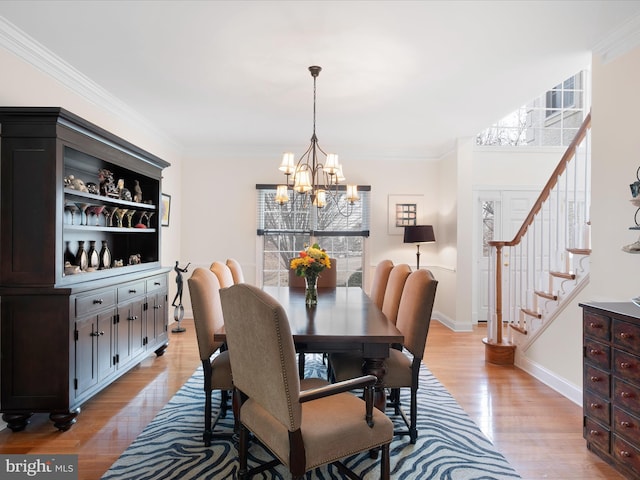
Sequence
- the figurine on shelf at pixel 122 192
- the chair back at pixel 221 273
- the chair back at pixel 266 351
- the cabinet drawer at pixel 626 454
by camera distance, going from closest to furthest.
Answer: the chair back at pixel 266 351 < the cabinet drawer at pixel 626 454 < the chair back at pixel 221 273 < the figurine on shelf at pixel 122 192

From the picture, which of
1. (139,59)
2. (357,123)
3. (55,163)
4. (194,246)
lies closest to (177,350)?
(194,246)

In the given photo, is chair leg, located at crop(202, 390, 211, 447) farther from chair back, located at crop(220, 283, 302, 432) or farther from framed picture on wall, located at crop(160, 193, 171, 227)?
framed picture on wall, located at crop(160, 193, 171, 227)

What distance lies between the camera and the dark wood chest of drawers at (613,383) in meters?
2.11

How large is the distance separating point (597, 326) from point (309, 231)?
432 centimetres

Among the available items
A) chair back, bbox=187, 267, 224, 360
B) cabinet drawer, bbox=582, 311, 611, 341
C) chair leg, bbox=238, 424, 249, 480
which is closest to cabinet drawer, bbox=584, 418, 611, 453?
cabinet drawer, bbox=582, 311, 611, 341

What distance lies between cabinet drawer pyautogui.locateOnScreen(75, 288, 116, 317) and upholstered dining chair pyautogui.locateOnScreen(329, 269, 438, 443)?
5.79 ft

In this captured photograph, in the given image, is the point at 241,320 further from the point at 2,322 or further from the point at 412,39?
the point at 412,39

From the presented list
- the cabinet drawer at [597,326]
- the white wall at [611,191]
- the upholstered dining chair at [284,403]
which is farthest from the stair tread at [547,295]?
the upholstered dining chair at [284,403]

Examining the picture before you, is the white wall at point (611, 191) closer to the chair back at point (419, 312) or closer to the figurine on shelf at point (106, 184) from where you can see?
the chair back at point (419, 312)

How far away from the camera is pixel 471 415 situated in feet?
9.77

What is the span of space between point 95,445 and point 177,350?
2.12 m

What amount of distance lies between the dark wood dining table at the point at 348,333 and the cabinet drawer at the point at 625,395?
1173 mm

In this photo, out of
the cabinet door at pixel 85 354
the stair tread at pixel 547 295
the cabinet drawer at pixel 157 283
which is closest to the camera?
the cabinet door at pixel 85 354

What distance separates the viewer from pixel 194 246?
6.26 meters
